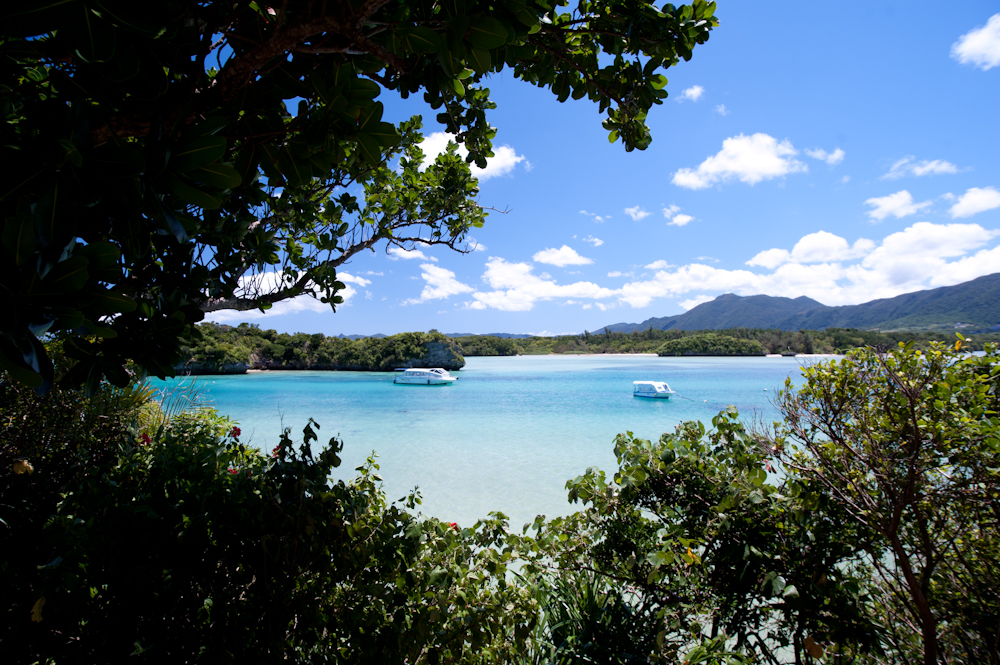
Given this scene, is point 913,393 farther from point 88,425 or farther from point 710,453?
point 88,425

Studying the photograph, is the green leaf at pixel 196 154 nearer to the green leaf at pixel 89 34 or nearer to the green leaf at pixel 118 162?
the green leaf at pixel 118 162

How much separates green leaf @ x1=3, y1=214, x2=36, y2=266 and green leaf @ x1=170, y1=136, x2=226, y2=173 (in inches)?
11.3

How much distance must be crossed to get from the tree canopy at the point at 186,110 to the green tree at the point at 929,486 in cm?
160

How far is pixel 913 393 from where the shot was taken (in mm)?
1560

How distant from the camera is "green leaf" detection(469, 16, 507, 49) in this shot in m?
1.01

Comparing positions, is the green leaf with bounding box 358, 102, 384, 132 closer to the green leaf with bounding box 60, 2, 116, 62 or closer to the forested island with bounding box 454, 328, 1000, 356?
the green leaf with bounding box 60, 2, 116, 62

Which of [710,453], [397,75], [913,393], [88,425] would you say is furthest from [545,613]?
[88,425]

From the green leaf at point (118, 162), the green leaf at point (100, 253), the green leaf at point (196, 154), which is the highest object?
the green leaf at point (196, 154)

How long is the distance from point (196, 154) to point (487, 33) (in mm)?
742

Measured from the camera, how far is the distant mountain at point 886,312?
228ft

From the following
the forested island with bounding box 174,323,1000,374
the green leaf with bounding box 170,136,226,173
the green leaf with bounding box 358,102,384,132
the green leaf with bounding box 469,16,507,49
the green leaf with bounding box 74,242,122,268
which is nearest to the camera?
the green leaf with bounding box 74,242,122,268

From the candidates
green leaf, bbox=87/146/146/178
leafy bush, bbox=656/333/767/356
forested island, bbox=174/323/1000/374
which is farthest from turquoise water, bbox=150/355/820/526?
leafy bush, bbox=656/333/767/356

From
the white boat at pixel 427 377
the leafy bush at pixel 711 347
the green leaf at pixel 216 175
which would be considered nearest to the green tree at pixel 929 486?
the green leaf at pixel 216 175

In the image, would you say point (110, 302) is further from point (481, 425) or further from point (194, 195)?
point (481, 425)
